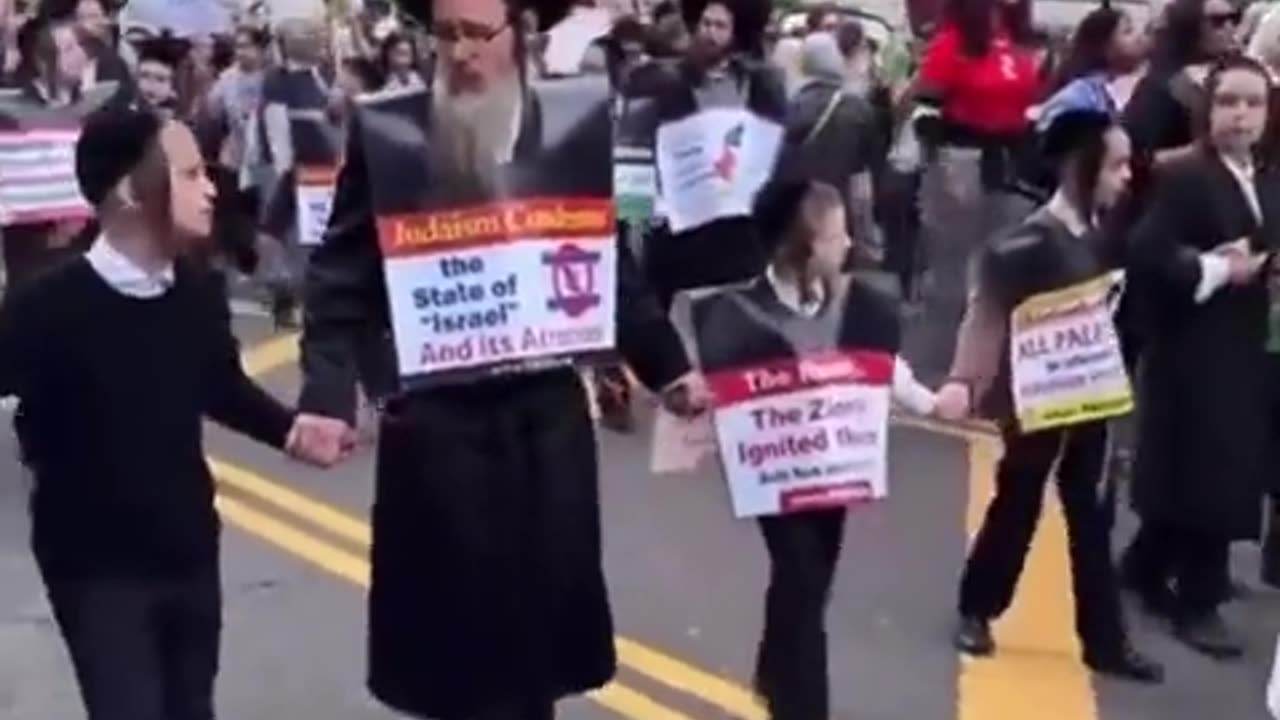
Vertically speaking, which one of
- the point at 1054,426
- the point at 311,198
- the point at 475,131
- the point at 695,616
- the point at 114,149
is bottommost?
the point at 311,198

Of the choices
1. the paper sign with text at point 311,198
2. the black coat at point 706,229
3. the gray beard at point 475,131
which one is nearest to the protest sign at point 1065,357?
the black coat at point 706,229

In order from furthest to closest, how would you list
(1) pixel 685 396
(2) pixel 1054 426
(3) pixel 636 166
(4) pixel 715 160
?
(3) pixel 636 166, (4) pixel 715 160, (2) pixel 1054 426, (1) pixel 685 396

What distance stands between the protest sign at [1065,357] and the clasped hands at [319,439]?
272 cm

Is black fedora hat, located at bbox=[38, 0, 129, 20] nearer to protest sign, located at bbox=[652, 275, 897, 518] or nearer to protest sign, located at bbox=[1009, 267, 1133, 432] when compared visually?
protest sign, located at bbox=[1009, 267, 1133, 432]

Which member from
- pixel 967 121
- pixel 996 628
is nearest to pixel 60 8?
pixel 967 121

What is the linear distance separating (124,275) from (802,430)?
2076mm

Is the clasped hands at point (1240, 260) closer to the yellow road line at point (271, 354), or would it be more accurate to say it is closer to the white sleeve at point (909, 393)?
the white sleeve at point (909, 393)

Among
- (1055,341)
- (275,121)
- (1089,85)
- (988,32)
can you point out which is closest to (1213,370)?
(1055,341)

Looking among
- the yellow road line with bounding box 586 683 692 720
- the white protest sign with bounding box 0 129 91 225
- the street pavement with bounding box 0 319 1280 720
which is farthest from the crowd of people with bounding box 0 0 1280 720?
the yellow road line with bounding box 586 683 692 720

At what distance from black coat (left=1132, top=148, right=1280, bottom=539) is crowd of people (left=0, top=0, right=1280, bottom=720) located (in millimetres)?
11

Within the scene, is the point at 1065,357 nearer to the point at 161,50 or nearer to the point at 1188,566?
the point at 1188,566

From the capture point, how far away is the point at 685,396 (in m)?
6.04

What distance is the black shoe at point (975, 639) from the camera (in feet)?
28.7

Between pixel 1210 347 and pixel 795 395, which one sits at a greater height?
pixel 795 395
